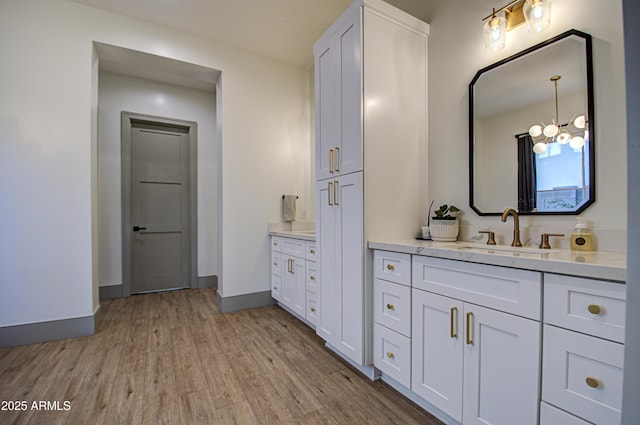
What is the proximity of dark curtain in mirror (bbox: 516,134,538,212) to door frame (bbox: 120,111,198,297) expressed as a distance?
3.94 m

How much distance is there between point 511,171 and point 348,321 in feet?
4.47

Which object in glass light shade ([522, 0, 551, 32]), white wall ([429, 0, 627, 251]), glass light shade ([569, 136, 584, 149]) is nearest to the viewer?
white wall ([429, 0, 627, 251])

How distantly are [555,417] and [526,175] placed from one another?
1.14 m

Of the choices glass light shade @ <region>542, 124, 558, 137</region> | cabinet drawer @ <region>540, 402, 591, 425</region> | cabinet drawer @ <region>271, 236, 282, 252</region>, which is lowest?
cabinet drawer @ <region>540, 402, 591, 425</region>

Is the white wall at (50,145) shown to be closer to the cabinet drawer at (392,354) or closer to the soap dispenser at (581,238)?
the cabinet drawer at (392,354)

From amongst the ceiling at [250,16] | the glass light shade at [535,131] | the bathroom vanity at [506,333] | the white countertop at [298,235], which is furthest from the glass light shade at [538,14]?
the white countertop at [298,235]

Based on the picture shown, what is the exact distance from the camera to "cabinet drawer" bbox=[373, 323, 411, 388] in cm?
157

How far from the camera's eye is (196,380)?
1.84 metres

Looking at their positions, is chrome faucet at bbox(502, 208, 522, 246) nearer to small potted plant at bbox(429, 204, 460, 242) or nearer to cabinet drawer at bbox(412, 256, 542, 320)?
small potted plant at bbox(429, 204, 460, 242)

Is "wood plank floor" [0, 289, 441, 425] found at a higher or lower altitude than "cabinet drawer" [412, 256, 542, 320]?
lower

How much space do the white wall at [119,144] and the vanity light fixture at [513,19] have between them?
327cm

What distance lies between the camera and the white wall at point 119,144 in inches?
144

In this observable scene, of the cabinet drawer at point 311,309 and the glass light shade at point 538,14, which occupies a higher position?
the glass light shade at point 538,14

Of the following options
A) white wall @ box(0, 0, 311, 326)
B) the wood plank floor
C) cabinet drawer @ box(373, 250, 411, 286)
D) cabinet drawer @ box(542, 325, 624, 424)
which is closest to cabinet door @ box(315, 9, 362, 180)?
cabinet drawer @ box(373, 250, 411, 286)
